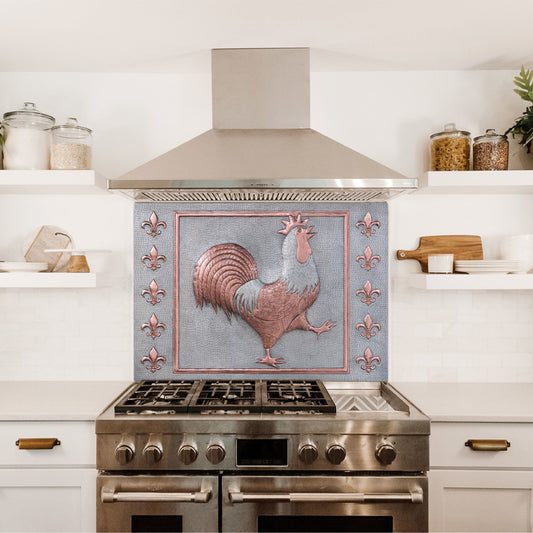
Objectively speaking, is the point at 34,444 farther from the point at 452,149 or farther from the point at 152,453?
the point at 452,149

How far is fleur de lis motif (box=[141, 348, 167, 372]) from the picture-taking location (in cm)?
242

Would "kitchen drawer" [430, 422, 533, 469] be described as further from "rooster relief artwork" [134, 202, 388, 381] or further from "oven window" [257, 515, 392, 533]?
"rooster relief artwork" [134, 202, 388, 381]

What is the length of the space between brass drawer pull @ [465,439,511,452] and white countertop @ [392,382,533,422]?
0.08m

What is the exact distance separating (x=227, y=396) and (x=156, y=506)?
0.51 meters

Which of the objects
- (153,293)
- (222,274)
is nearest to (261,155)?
(222,274)

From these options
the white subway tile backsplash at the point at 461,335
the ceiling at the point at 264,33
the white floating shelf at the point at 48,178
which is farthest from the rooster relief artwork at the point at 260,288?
the ceiling at the point at 264,33

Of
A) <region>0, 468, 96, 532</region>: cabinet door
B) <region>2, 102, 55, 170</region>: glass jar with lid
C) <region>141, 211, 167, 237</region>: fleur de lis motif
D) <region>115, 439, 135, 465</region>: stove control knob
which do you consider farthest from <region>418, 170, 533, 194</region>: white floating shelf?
<region>0, 468, 96, 532</region>: cabinet door

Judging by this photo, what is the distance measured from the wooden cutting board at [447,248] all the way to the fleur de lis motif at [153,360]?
4.56 feet

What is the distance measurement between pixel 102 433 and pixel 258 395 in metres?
0.67

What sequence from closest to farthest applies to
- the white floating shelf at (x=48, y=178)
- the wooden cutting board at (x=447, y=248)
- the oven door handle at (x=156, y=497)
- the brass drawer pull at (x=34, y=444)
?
the oven door handle at (x=156, y=497) < the brass drawer pull at (x=34, y=444) < the white floating shelf at (x=48, y=178) < the wooden cutting board at (x=447, y=248)

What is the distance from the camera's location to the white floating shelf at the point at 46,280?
6.97 feet

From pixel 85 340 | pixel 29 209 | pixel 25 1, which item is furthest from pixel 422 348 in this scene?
pixel 25 1

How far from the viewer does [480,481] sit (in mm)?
1822

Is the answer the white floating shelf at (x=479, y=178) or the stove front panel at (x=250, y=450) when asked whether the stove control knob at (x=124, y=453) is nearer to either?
the stove front panel at (x=250, y=450)
